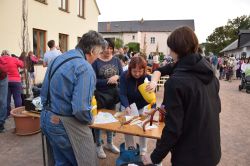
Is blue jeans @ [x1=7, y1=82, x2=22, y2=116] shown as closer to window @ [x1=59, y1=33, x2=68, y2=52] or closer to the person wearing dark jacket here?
the person wearing dark jacket

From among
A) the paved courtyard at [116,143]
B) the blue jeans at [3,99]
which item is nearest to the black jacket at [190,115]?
the paved courtyard at [116,143]

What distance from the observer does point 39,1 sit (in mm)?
12250

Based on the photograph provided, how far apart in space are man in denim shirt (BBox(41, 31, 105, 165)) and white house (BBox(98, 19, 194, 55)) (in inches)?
1947

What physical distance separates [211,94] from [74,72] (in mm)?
1128

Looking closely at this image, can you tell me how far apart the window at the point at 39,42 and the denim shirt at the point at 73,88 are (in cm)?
1091

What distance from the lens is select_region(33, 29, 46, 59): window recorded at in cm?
1247

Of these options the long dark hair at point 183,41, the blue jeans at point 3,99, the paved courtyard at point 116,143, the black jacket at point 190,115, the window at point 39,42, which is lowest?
the paved courtyard at point 116,143

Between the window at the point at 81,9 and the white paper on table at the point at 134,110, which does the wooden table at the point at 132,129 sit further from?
the window at the point at 81,9

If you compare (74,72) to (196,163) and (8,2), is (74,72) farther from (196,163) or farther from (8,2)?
(8,2)

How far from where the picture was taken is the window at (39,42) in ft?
40.9

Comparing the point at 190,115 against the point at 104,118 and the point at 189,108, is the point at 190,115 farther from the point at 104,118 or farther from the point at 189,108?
the point at 104,118

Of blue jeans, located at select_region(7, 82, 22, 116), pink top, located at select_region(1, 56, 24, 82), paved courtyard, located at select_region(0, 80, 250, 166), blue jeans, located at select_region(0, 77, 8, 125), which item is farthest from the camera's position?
blue jeans, located at select_region(7, 82, 22, 116)

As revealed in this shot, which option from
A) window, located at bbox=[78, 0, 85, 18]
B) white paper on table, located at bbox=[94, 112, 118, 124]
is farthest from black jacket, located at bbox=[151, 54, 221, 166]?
window, located at bbox=[78, 0, 85, 18]

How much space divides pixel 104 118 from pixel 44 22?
10.7 m
